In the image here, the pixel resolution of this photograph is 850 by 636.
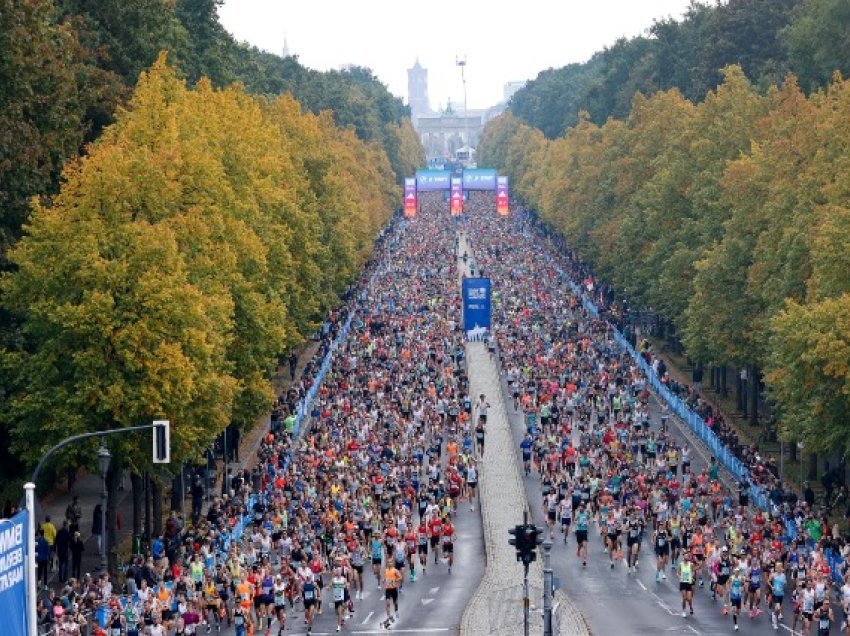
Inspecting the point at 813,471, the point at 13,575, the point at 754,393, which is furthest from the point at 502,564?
the point at 13,575

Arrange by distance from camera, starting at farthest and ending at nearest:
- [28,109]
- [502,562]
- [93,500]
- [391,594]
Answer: [93,500] < [28,109] < [502,562] < [391,594]

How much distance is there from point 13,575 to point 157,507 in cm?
3348

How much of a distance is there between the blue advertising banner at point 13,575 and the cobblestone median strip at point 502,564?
688 inches

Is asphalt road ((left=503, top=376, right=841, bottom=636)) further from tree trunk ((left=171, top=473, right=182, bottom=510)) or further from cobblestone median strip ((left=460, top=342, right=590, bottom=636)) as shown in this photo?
tree trunk ((left=171, top=473, right=182, bottom=510))

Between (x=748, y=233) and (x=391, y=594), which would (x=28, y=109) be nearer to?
(x=391, y=594)

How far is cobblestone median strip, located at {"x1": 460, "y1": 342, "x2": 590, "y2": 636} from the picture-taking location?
144 feet

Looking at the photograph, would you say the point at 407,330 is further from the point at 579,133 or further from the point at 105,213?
the point at 579,133

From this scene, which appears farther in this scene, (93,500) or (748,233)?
(748,233)

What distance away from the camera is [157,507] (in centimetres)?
5803

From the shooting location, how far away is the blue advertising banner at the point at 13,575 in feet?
79.5

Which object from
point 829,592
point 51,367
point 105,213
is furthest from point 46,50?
Result: point 829,592

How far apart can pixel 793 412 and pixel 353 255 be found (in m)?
53.9

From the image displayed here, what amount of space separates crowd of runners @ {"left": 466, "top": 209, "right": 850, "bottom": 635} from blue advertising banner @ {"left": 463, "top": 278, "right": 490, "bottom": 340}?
64.3 inches

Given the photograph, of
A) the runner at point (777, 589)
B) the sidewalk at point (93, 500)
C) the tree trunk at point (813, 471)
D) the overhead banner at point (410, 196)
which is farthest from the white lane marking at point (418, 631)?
the overhead banner at point (410, 196)
